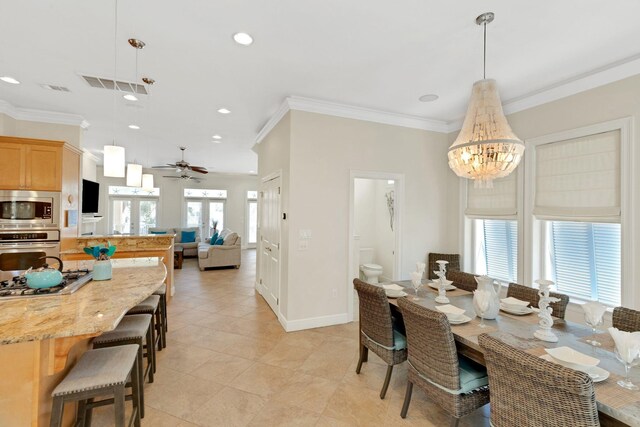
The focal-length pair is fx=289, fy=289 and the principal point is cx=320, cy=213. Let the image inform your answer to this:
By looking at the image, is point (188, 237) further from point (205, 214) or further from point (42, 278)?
point (42, 278)

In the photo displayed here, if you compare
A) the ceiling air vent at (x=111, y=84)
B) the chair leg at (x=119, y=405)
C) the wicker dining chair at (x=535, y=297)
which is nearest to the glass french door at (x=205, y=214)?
the ceiling air vent at (x=111, y=84)

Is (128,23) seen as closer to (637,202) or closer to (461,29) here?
(461,29)

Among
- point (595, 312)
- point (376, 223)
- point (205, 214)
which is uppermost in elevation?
point (205, 214)

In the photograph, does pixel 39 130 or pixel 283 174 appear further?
pixel 39 130

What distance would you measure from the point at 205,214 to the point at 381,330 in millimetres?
9748

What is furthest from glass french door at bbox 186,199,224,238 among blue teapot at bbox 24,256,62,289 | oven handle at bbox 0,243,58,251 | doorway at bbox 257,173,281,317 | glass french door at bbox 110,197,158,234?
blue teapot at bbox 24,256,62,289

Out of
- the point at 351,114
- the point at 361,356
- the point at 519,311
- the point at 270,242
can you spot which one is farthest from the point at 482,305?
the point at 270,242

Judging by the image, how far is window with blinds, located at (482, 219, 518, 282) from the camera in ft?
13.0

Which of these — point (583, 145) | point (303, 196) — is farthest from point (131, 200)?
point (583, 145)

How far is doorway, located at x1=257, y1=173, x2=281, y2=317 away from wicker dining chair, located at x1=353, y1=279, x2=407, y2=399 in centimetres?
181

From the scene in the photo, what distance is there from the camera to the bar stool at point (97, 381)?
1.48 metres

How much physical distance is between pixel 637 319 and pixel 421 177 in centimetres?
299

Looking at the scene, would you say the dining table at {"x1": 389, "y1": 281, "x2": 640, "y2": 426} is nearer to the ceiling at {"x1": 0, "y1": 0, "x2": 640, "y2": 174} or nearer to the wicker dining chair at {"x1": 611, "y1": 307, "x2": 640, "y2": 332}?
the wicker dining chair at {"x1": 611, "y1": 307, "x2": 640, "y2": 332}

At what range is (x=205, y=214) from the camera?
10867 millimetres
